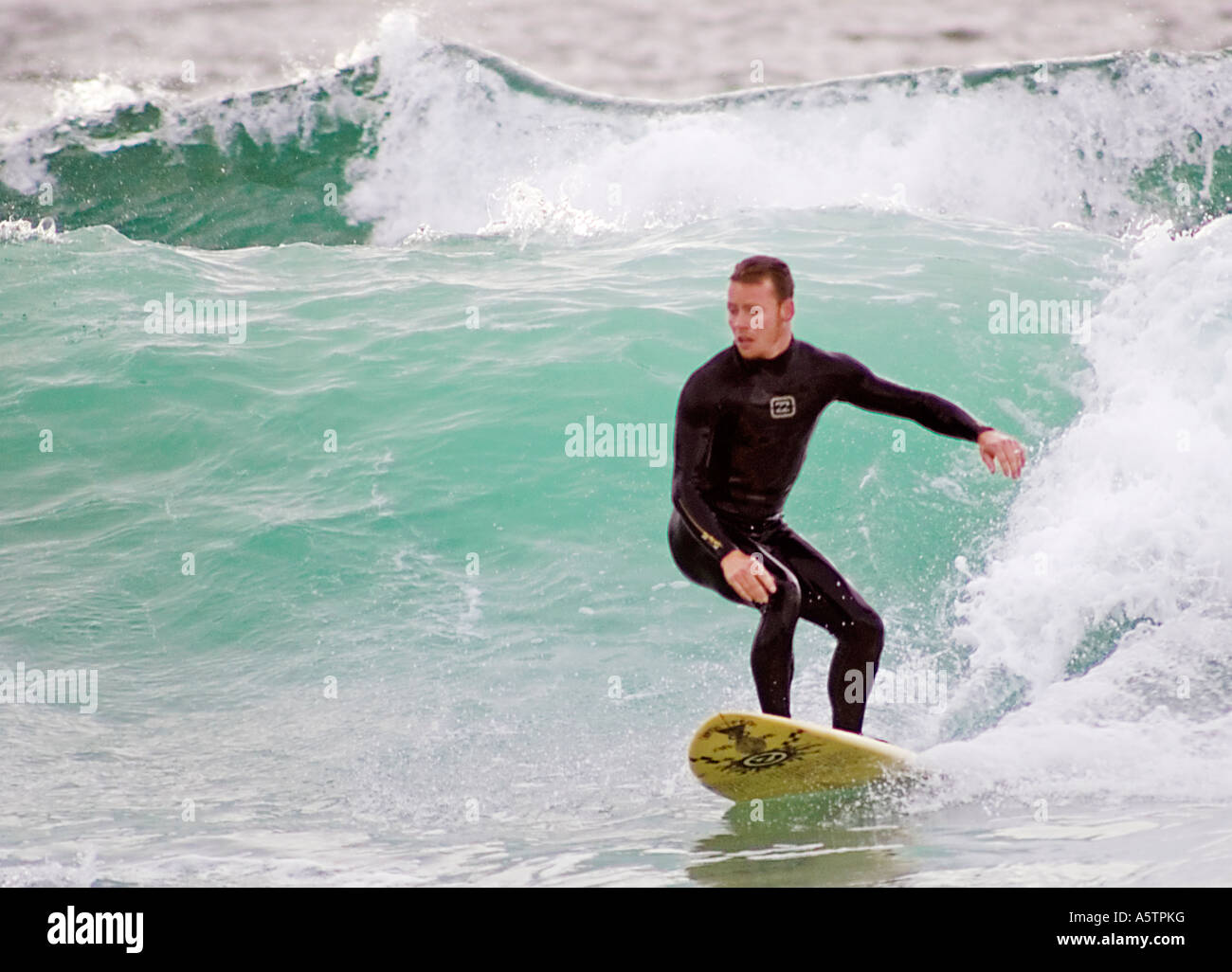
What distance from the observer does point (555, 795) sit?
205 inches

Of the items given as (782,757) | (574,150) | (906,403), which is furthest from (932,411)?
(574,150)

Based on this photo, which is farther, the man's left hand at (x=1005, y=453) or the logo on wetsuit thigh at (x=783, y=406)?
the logo on wetsuit thigh at (x=783, y=406)

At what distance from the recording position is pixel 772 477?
14.5ft

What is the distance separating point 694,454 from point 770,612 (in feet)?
1.90

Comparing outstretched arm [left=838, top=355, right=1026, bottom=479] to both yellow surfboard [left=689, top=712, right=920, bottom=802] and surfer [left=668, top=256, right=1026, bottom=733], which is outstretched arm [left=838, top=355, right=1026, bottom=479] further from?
yellow surfboard [left=689, top=712, right=920, bottom=802]

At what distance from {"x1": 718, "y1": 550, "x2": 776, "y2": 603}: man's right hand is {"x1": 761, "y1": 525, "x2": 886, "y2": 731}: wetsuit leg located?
522 mm

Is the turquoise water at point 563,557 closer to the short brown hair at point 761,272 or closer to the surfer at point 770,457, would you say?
the surfer at point 770,457

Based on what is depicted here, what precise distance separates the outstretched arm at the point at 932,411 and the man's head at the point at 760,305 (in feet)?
0.93

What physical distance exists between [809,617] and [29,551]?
20.2 ft

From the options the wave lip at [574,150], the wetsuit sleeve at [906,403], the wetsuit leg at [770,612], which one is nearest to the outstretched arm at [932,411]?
the wetsuit sleeve at [906,403]

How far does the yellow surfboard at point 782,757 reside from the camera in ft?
14.1

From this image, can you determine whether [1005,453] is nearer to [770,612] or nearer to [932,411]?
[932,411]

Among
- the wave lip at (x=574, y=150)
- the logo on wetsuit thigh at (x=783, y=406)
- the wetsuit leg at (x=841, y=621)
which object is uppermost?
the wave lip at (x=574, y=150)

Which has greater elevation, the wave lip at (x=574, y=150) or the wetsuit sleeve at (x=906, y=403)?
the wave lip at (x=574, y=150)
